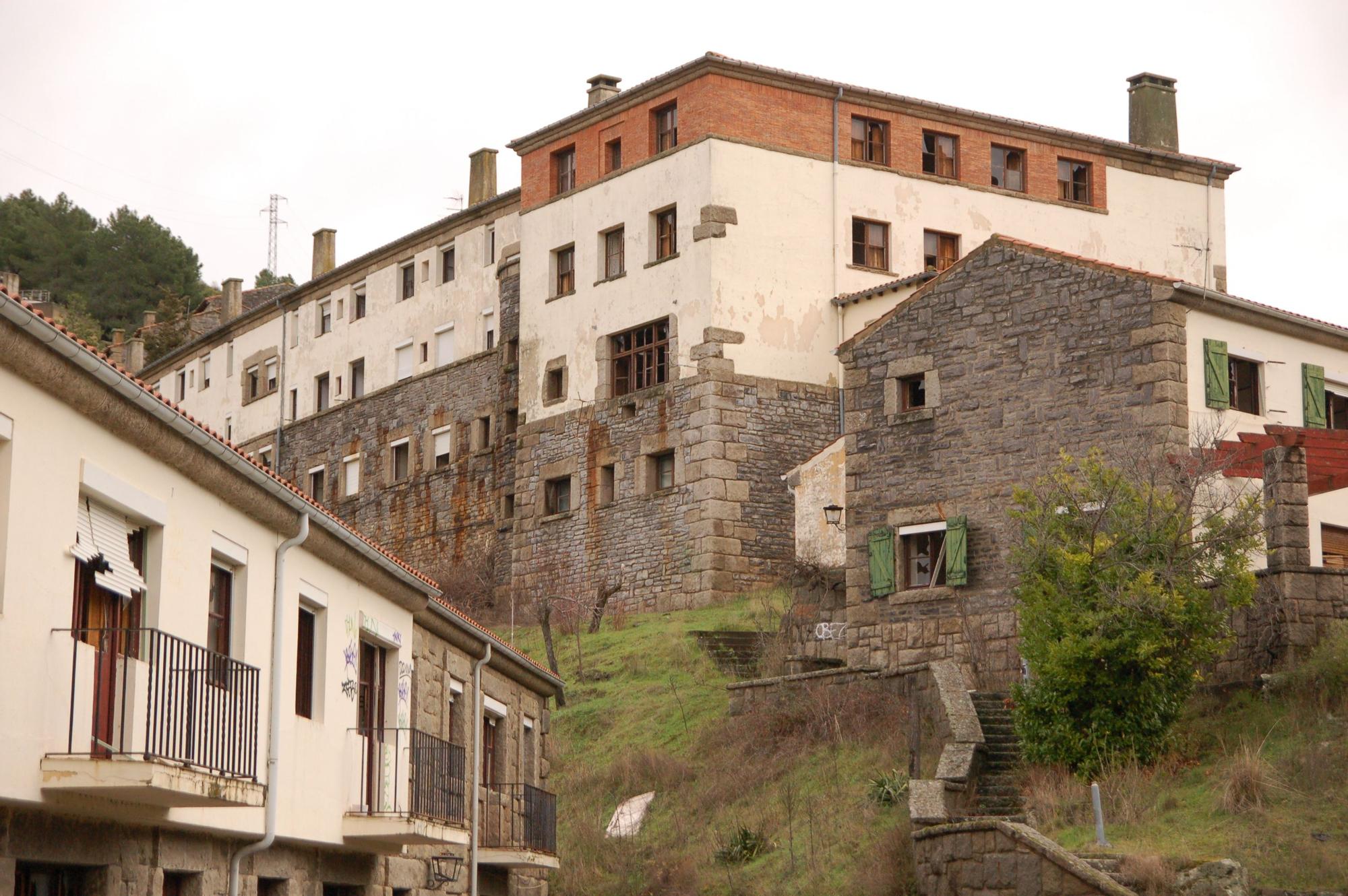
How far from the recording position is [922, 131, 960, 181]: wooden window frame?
44.0m

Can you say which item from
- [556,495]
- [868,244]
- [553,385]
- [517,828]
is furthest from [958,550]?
[553,385]

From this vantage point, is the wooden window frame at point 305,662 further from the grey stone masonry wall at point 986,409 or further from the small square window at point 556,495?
the small square window at point 556,495

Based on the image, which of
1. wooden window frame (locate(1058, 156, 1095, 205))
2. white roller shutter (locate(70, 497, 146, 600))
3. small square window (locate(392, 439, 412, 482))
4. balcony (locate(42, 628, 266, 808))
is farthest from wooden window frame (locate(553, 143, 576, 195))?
white roller shutter (locate(70, 497, 146, 600))

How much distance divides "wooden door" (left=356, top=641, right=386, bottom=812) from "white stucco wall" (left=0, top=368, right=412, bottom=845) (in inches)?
5.8

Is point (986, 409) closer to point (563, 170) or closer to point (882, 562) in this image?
point (882, 562)

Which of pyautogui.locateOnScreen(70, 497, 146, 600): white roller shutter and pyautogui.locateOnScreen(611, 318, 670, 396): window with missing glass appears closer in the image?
pyautogui.locateOnScreen(70, 497, 146, 600): white roller shutter

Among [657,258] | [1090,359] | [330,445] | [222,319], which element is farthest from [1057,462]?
[222,319]

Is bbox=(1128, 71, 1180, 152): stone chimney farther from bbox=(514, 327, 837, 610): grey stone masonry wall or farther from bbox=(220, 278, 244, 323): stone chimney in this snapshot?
bbox=(220, 278, 244, 323): stone chimney

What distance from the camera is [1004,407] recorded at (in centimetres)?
3092

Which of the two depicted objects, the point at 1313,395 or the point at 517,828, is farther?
the point at 1313,395

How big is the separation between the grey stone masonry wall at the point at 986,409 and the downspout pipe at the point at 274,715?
15183 millimetres

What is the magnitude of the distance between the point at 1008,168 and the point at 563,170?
33.2ft

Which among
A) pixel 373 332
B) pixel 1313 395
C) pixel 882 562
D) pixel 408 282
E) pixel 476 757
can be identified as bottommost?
pixel 476 757

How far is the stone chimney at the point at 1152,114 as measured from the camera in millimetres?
46812
